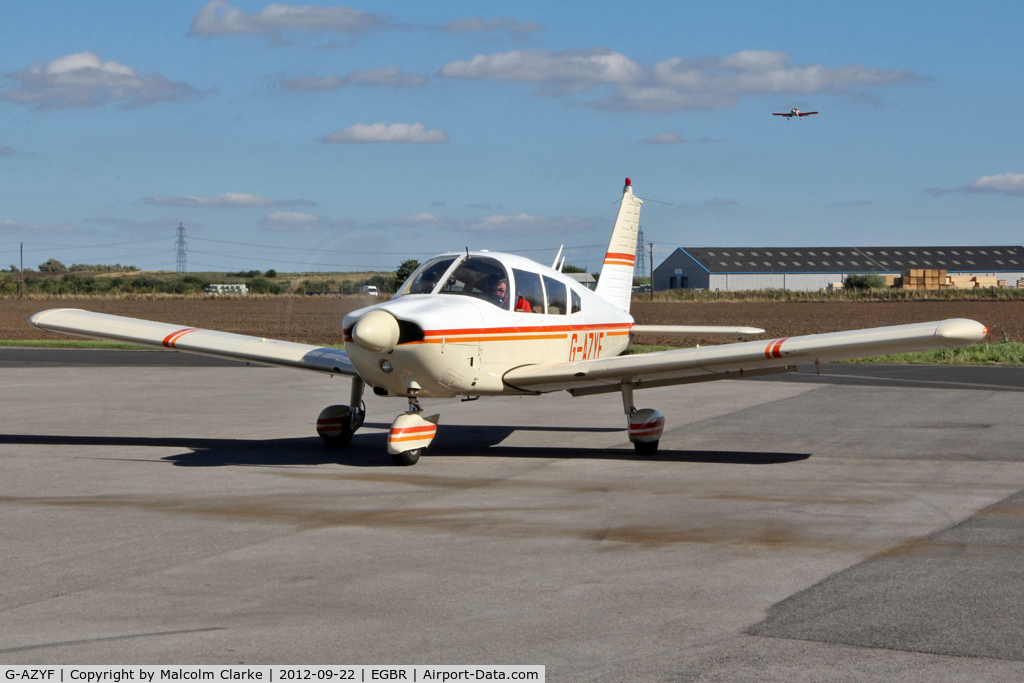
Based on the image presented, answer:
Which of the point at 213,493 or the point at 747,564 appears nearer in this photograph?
the point at 747,564

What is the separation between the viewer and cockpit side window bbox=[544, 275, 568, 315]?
12.2m

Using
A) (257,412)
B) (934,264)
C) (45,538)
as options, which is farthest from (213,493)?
(934,264)

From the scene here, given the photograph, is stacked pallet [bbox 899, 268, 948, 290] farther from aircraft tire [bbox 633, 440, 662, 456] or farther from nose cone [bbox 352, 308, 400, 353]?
nose cone [bbox 352, 308, 400, 353]

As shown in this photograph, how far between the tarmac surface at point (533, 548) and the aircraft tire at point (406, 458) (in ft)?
0.46

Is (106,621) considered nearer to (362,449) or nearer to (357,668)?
(357,668)

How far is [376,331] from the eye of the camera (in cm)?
991

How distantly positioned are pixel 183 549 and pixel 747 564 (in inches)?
148

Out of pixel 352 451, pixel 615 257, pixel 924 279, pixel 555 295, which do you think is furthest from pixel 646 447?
pixel 924 279

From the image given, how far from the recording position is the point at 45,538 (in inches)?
284

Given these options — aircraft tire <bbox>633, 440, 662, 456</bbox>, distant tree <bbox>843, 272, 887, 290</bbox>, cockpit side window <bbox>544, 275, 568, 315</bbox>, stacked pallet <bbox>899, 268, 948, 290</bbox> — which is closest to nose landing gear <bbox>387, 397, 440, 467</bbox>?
cockpit side window <bbox>544, 275, 568, 315</bbox>

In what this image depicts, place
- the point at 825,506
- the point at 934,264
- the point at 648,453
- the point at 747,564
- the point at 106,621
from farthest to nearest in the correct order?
the point at 934,264 < the point at 648,453 < the point at 825,506 < the point at 747,564 < the point at 106,621

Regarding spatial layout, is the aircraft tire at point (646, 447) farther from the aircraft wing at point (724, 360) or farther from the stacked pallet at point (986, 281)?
the stacked pallet at point (986, 281)

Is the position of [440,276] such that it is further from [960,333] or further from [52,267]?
[52,267]

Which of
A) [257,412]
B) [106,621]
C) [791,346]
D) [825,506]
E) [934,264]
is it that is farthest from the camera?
[934,264]
